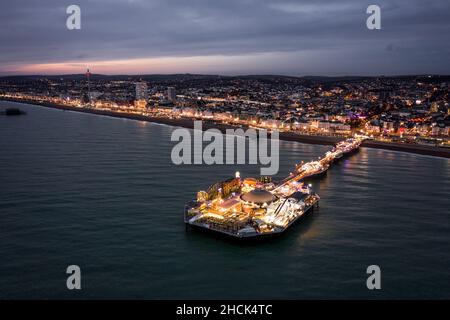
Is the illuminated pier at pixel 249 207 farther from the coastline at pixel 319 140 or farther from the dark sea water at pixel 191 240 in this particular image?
the coastline at pixel 319 140

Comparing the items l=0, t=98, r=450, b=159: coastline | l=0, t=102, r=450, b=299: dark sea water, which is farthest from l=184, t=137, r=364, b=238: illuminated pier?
l=0, t=98, r=450, b=159: coastline

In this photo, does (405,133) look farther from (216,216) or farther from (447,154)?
(216,216)

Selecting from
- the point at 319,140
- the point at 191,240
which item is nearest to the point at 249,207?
the point at 191,240

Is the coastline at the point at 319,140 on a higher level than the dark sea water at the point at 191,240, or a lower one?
higher

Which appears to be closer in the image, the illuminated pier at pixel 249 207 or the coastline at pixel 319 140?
the illuminated pier at pixel 249 207

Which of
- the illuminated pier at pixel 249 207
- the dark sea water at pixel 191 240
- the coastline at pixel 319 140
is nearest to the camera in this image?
the dark sea water at pixel 191 240

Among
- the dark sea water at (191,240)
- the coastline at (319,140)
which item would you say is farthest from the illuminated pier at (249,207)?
the coastline at (319,140)
